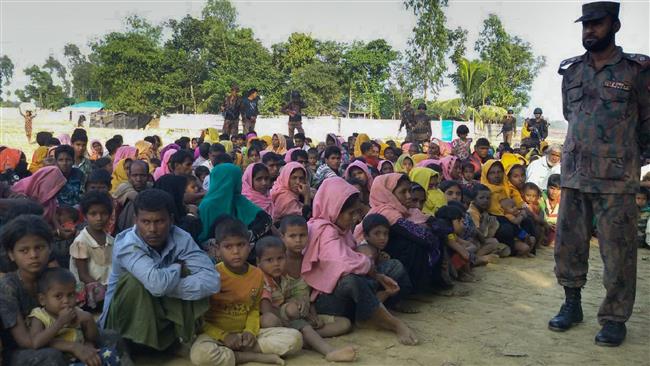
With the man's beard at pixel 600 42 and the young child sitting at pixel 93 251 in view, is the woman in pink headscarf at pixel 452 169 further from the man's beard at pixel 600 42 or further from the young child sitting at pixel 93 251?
the young child sitting at pixel 93 251

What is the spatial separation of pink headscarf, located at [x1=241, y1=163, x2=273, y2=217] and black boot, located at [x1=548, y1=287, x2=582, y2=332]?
2.82 m

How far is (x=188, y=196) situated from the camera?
19.9ft

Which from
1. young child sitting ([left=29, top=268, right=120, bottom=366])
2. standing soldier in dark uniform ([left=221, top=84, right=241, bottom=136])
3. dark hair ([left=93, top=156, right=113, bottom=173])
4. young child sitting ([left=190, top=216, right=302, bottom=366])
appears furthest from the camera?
standing soldier in dark uniform ([left=221, top=84, right=241, bottom=136])

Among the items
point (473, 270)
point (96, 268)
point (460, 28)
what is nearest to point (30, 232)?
point (96, 268)

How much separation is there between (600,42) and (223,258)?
9.01ft

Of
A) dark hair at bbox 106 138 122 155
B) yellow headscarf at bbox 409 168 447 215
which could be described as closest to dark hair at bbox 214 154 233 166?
yellow headscarf at bbox 409 168 447 215

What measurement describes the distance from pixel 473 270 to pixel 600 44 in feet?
9.26

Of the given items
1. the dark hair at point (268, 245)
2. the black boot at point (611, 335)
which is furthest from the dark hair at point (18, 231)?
the black boot at point (611, 335)

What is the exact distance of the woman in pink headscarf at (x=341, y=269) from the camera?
152 inches

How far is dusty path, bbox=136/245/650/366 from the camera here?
3.54 m

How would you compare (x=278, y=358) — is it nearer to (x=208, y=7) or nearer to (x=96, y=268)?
(x=96, y=268)

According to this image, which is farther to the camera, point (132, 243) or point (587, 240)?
point (587, 240)

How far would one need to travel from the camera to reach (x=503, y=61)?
34.9 metres

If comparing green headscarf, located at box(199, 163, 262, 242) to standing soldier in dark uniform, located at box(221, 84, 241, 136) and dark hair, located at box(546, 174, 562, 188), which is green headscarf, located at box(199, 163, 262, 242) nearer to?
dark hair, located at box(546, 174, 562, 188)
